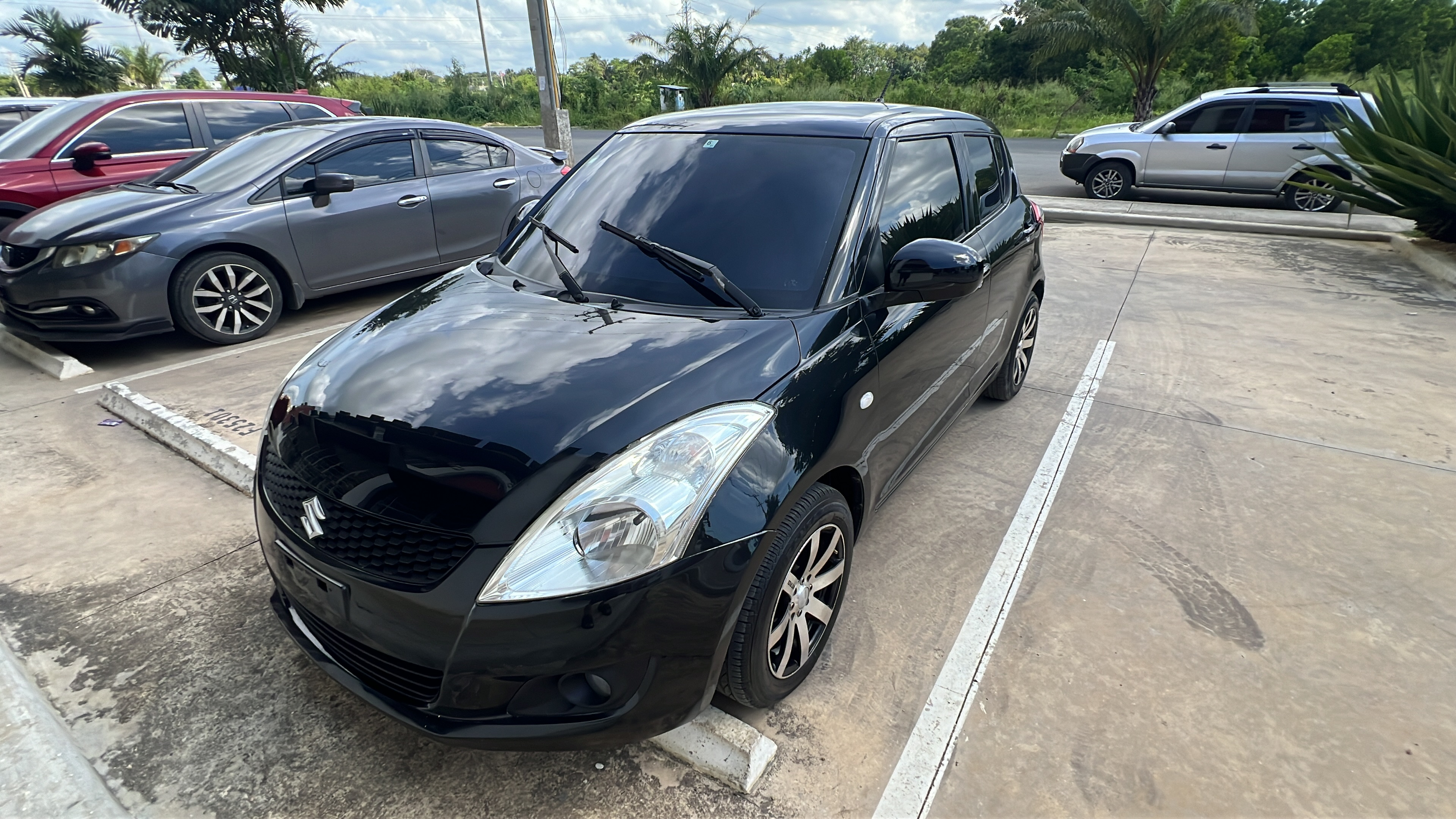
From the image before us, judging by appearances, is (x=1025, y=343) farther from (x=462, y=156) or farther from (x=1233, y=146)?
(x=1233, y=146)

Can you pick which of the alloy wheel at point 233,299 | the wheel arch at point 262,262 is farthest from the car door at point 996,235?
the alloy wheel at point 233,299

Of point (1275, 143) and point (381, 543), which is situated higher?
point (1275, 143)

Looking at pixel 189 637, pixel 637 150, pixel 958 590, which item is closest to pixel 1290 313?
pixel 958 590

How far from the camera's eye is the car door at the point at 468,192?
6.48 metres

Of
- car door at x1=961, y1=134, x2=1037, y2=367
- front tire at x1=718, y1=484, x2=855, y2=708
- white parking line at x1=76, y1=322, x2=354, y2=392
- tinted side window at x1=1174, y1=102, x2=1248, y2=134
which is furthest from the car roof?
tinted side window at x1=1174, y1=102, x2=1248, y2=134

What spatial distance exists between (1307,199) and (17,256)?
1423 centimetres

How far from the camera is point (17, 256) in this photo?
5047 millimetres

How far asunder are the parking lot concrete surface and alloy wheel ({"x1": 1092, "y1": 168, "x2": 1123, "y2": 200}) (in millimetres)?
7998

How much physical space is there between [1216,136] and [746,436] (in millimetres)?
12262

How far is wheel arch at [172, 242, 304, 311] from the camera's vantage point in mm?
5254

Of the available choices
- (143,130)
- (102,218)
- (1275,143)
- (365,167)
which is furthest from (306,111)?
(1275,143)

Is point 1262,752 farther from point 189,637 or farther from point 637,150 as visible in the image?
point 189,637

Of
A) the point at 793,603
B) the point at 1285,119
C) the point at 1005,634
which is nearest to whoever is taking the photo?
the point at 793,603

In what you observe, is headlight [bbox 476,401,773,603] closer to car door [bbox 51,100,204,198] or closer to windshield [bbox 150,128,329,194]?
windshield [bbox 150,128,329,194]
